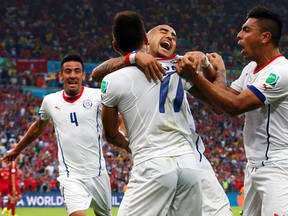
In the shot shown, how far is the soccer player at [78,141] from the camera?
Result: 10398mm

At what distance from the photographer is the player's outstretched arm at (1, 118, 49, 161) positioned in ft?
33.4

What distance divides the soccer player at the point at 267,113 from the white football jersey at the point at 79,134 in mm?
4170


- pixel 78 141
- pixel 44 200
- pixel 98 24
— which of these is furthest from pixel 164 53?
pixel 98 24

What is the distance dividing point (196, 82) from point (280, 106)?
1066 mm

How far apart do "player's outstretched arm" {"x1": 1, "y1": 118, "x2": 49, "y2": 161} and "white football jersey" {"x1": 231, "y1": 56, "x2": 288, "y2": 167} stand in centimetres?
450

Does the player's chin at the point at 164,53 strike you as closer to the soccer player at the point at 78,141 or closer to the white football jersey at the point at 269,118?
the white football jersey at the point at 269,118

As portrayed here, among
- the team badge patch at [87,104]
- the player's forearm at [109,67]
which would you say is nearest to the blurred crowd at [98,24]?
the team badge patch at [87,104]

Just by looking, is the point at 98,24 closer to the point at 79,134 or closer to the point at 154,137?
the point at 79,134

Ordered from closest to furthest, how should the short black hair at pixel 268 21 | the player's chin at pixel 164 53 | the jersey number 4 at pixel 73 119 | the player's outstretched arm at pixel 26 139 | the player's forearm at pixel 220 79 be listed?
the player's chin at pixel 164 53, the player's forearm at pixel 220 79, the short black hair at pixel 268 21, the player's outstretched arm at pixel 26 139, the jersey number 4 at pixel 73 119

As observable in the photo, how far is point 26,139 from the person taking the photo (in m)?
10.6

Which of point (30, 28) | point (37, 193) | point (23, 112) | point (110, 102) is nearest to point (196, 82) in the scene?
point (110, 102)

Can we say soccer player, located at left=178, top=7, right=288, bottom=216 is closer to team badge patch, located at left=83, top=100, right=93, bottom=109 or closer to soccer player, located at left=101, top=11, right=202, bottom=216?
soccer player, located at left=101, top=11, right=202, bottom=216

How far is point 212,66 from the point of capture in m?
6.28

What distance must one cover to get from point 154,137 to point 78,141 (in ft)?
15.9
